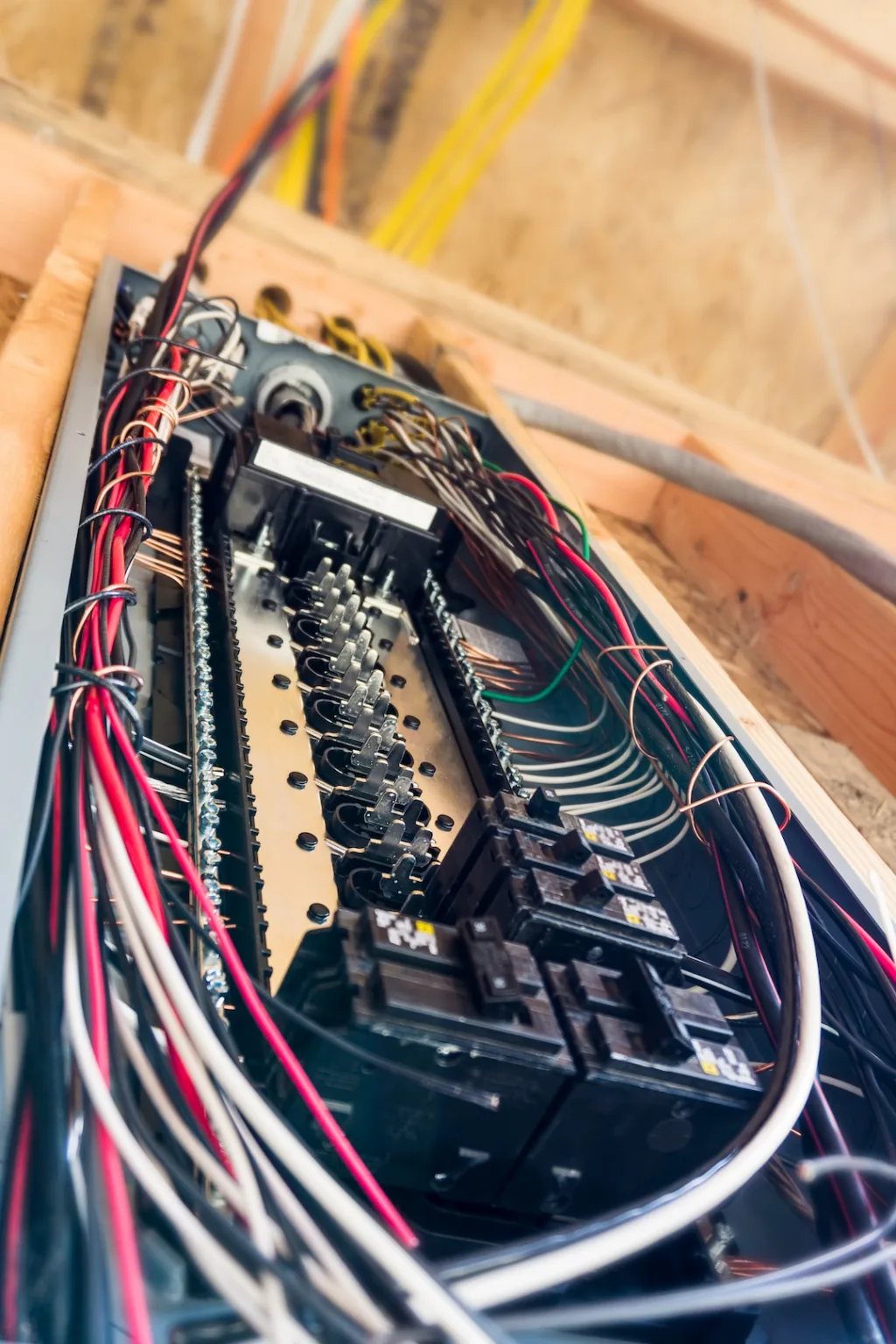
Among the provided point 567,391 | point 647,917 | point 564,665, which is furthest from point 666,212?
point 647,917

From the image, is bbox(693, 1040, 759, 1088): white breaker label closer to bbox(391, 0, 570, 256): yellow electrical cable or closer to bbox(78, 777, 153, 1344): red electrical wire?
bbox(78, 777, 153, 1344): red electrical wire

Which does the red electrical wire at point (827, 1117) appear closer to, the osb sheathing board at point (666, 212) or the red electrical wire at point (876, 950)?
the red electrical wire at point (876, 950)

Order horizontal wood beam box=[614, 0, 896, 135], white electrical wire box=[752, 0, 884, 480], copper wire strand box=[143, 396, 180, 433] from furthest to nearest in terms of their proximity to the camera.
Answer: white electrical wire box=[752, 0, 884, 480] < horizontal wood beam box=[614, 0, 896, 135] < copper wire strand box=[143, 396, 180, 433]

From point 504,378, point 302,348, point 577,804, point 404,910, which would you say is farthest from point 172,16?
point 404,910

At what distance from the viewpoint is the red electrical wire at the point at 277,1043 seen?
1.24 feet

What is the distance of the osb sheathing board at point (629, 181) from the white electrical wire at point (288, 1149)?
2.60 m

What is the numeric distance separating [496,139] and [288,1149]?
2.79m

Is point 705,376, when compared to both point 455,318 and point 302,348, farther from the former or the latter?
point 302,348

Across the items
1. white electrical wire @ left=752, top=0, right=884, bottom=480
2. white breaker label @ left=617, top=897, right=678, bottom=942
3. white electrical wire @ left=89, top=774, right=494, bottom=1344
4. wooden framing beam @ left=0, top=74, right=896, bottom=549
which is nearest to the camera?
white electrical wire @ left=89, top=774, right=494, bottom=1344

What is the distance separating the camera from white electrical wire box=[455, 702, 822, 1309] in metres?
0.33

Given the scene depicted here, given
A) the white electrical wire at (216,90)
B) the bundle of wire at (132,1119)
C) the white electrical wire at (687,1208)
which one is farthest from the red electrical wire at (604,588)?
the white electrical wire at (216,90)

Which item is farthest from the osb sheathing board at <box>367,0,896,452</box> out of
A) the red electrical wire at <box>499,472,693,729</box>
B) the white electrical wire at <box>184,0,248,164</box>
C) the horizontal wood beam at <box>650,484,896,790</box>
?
the red electrical wire at <box>499,472,693,729</box>

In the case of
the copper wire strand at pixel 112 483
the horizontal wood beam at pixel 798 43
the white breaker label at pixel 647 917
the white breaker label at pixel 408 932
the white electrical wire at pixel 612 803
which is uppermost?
the horizontal wood beam at pixel 798 43

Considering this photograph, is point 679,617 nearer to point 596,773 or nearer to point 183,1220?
point 596,773
